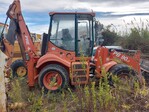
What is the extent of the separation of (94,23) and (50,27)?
1241mm

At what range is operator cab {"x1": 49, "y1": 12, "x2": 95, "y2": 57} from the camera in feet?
30.5

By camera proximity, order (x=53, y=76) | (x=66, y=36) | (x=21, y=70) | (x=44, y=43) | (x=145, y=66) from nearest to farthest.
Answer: (x=53, y=76) → (x=66, y=36) → (x=44, y=43) → (x=145, y=66) → (x=21, y=70)

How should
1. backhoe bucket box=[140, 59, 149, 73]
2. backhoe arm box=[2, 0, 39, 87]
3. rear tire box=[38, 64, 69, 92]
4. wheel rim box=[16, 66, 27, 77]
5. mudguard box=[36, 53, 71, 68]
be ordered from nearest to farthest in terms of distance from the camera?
rear tire box=[38, 64, 69, 92] < mudguard box=[36, 53, 71, 68] < backhoe arm box=[2, 0, 39, 87] < backhoe bucket box=[140, 59, 149, 73] < wheel rim box=[16, 66, 27, 77]

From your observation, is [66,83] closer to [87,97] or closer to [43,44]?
[43,44]

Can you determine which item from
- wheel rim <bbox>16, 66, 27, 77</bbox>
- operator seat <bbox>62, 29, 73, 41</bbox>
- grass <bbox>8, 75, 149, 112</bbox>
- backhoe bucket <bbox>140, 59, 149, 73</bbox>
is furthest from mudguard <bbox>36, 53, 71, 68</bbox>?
A: grass <bbox>8, 75, 149, 112</bbox>

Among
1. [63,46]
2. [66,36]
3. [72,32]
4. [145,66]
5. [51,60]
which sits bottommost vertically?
[145,66]

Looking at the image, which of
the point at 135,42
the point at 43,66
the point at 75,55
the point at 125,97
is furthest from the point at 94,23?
the point at 135,42

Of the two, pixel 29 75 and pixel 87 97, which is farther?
pixel 29 75

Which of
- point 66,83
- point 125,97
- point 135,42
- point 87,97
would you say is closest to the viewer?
point 87,97

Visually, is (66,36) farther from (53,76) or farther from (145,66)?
(145,66)

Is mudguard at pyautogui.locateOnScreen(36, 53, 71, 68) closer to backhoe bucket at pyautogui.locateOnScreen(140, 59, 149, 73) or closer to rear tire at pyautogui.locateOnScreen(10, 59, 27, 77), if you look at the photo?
rear tire at pyautogui.locateOnScreen(10, 59, 27, 77)

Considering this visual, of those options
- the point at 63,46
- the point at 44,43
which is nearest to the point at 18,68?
the point at 44,43

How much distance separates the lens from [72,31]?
930 cm

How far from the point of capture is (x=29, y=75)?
9070 millimetres
